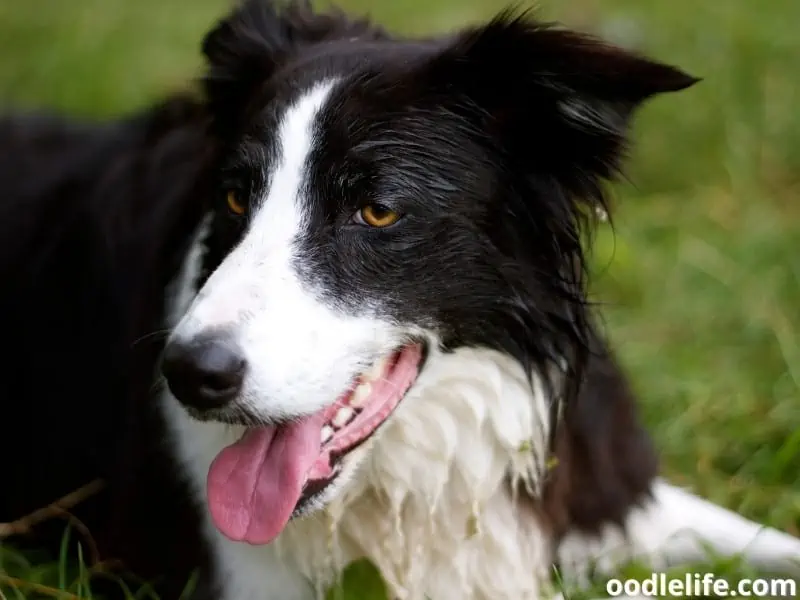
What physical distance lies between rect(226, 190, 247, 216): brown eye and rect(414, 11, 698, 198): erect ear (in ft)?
1.73

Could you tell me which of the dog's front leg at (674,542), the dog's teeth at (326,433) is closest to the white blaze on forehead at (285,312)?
the dog's teeth at (326,433)

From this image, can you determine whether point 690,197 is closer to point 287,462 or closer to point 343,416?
point 343,416

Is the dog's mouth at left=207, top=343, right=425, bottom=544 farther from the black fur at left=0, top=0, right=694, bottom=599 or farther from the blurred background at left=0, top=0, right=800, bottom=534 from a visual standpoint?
the blurred background at left=0, top=0, right=800, bottom=534

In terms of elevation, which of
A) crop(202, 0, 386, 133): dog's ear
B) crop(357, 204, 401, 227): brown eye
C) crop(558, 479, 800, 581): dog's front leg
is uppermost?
crop(202, 0, 386, 133): dog's ear

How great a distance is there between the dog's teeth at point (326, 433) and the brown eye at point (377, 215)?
483 mm

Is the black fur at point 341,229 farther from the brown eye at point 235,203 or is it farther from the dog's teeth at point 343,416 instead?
the dog's teeth at point 343,416

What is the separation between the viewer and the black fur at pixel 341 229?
255cm

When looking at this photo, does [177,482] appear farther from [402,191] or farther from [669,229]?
[669,229]

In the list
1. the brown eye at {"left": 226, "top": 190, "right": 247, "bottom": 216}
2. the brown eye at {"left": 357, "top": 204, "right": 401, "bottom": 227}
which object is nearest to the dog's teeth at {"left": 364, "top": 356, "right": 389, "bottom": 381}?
the brown eye at {"left": 357, "top": 204, "right": 401, "bottom": 227}

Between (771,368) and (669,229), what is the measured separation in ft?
3.97

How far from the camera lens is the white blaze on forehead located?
225cm

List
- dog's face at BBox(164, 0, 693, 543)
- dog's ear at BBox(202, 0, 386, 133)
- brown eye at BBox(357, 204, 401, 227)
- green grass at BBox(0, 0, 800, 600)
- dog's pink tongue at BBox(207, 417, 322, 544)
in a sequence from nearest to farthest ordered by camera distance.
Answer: dog's face at BBox(164, 0, 693, 543) → dog's pink tongue at BBox(207, 417, 322, 544) → brown eye at BBox(357, 204, 401, 227) → dog's ear at BBox(202, 0, 386, 133) → green grass at BBox(0, 0, 800, 600)

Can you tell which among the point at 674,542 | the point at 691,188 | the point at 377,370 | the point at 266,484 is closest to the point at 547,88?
the point at 377,370

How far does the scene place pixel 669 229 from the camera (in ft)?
17.3
